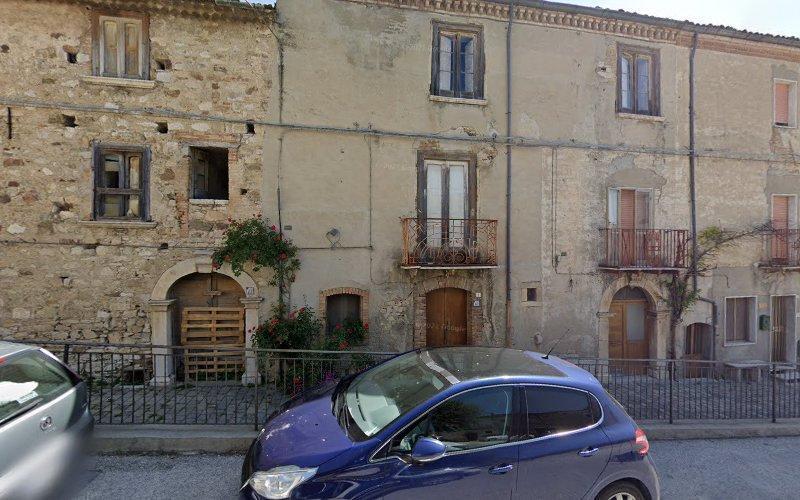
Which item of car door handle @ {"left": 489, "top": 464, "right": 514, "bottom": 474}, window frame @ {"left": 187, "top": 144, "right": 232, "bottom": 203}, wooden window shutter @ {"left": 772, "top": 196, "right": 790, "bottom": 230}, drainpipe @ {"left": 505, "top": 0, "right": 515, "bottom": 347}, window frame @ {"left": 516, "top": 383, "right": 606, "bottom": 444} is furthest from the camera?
wooden window shutter @ {"left": 772, "top": 196, "right": 790, "bottom": 230}

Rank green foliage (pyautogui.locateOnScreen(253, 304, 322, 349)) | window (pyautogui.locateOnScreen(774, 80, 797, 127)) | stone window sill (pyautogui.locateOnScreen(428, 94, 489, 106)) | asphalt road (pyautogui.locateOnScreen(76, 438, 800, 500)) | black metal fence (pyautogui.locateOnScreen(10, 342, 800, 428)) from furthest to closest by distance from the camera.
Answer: window (pyautogui.locateOnScreen(774, 80, 797, 127)) < stone window sill (pyautogui.locateOnScreen(428, 94, 489, 106)) < green foliage (pyautogui.locateOnScreen(253, 304, 322, 349)) < black metal fence (pyautogui.locateOnScreen(10, 342, 800, 428)) < asphalt road (pyautogui.locateOnScreen(76, 438, 800, 500))

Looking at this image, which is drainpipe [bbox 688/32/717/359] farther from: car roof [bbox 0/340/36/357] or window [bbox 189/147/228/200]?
car roof [bbox 0/340/36/357]

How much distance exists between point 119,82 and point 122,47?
79cm

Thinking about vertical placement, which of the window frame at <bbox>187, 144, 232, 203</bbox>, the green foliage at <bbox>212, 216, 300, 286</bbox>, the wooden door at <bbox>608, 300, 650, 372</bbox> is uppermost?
the window frame at <bbox>187, 144, 232, 203</bbox>

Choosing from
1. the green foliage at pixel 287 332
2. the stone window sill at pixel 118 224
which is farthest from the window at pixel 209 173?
the green foliage at pixel 287 332

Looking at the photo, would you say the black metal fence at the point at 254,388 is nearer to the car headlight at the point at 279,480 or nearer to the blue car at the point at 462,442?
the blue car at the point at 462,442

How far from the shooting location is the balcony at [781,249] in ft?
34.0

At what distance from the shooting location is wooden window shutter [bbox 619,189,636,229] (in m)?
9.85

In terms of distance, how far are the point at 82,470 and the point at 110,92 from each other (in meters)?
7.06

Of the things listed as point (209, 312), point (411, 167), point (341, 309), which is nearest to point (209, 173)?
point (209, 312)

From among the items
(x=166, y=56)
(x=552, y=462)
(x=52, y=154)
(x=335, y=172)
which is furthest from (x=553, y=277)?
(x=52, y=154)

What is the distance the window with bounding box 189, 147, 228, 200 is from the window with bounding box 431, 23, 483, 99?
5.17m

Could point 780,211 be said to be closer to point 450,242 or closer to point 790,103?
point 790,103

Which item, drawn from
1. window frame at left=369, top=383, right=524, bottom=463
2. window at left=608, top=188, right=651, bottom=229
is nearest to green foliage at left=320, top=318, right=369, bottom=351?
window frame at left=369, top=383, right=524, bottom=463
